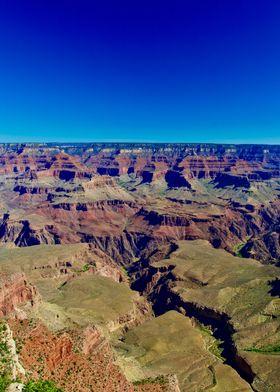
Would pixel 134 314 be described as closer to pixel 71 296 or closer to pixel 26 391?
pixel 71 296

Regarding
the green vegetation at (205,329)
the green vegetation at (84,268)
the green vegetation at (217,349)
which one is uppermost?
the green vegetation at (84,268)

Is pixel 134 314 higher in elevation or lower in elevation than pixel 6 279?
lower

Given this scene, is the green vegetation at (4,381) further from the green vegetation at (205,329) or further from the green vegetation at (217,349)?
the green vegetation at (205,329)

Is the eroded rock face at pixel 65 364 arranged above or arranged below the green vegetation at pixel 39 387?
below

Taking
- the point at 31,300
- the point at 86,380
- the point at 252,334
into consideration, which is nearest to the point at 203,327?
the point at 252,334

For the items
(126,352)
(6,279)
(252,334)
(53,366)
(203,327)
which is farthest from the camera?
(203,327)

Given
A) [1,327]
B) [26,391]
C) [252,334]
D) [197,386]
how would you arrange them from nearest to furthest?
[26,391]
[1,327]
[197,386]
[252,334]

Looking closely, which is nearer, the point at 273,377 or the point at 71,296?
the point at 273,377

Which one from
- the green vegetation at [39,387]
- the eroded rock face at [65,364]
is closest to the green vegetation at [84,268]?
the eroded rock face at [65,364]

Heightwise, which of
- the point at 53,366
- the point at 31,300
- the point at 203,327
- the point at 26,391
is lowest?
the point at 203,327

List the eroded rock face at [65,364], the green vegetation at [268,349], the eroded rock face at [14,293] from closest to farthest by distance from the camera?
the eroded rock face at [65,364]
the eroded rock face at [14,293]
the green vegetation at [268,349]
